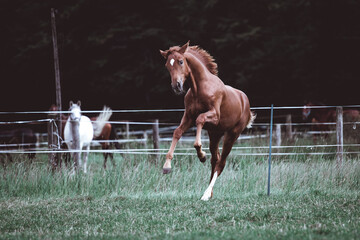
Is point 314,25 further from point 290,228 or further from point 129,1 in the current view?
point 290,228

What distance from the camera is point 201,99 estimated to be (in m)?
6.89

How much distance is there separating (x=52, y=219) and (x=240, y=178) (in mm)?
4350

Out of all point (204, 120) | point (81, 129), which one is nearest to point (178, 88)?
point (204, 120)

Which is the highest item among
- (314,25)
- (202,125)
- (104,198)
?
→ (314,25)

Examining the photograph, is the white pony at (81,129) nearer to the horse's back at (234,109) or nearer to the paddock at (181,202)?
the paddock at (181,202)

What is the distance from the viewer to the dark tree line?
2844 centimetres

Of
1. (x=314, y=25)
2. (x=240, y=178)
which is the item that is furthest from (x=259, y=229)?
(x=314, y=25)

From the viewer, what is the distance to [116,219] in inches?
239

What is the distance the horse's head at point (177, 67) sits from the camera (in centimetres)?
633

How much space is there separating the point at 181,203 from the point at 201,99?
1628 mm

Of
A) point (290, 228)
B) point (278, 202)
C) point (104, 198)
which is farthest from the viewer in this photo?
point (104, 198)

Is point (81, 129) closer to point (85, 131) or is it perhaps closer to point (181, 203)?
point (85, 131)

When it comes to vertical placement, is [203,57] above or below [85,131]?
above

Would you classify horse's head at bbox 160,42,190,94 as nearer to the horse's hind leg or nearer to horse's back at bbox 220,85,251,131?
horse's back at bbox 220,85,251,131
